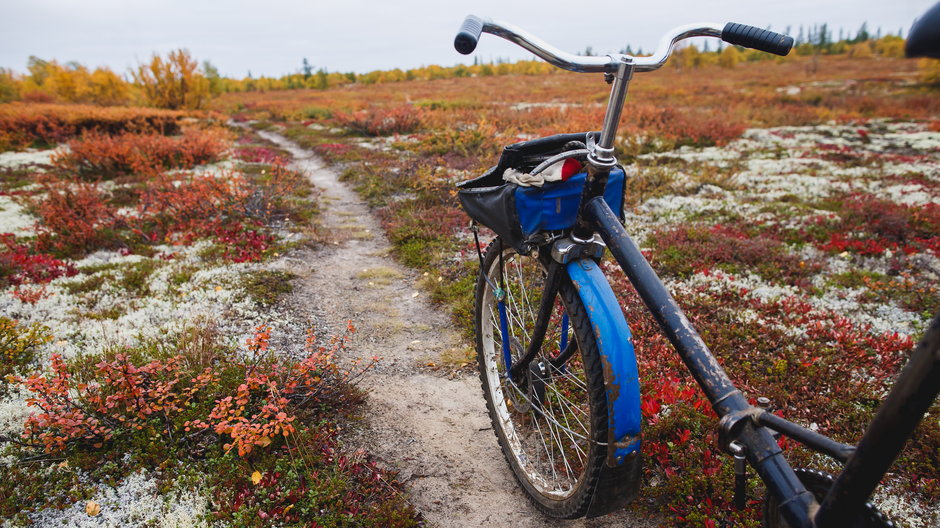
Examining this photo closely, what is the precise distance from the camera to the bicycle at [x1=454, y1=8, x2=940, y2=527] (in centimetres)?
127

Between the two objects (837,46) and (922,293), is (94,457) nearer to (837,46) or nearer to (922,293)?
(922,293)

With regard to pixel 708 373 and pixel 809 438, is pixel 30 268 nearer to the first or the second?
pixel 708 373

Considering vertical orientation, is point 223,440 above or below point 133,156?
below

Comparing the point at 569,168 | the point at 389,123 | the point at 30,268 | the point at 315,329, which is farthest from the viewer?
the point at 389,123

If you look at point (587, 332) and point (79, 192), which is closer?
point (587, 332)

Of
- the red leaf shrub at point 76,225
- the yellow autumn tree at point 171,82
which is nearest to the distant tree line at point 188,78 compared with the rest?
the yellow autumn tree at point 171,82

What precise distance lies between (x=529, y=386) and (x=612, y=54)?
6.98 feet

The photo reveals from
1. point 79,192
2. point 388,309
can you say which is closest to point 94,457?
point 388,309

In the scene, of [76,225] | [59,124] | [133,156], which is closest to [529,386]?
[76,225]

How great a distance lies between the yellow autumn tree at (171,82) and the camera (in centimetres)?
2745

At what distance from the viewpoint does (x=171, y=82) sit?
28141 mm

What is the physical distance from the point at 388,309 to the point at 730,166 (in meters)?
11.9

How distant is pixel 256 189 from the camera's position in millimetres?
9000

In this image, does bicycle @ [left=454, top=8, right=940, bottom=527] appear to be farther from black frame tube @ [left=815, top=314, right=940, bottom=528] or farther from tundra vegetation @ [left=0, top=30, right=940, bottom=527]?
tundra vegetation @ [left=0, top=30, right=940, bottom=527]
